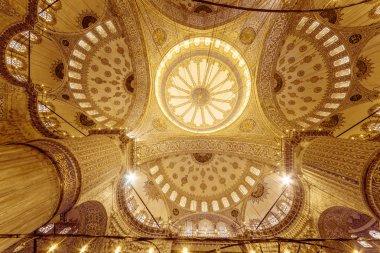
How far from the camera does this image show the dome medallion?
12617 mm

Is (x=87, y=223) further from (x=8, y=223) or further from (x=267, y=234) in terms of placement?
(x=267, y=234)

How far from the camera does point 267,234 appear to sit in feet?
37.1

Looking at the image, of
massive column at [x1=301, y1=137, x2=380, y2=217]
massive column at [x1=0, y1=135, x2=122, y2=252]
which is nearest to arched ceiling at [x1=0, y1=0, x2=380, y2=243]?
massive column at [x1=301, y1=137, x2=380, y2=217]

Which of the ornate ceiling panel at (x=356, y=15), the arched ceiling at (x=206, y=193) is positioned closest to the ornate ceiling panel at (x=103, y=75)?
the arched ceiling at (x=206, y=193)

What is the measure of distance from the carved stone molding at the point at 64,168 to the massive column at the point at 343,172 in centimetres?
1038

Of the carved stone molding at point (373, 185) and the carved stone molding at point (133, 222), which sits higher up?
the carved stone molding at point (373, 185)

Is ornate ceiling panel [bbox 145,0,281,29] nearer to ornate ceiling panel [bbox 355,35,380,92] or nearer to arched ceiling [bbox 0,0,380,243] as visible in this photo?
arched ceiling [bbox 0,0,380,243]

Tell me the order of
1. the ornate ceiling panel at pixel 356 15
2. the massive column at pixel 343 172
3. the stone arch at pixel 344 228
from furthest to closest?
1. the stone arch at pixel 344 228
2. the ornate ceiling panel at pixel 356 15
3. the massive column at pixel 343 172

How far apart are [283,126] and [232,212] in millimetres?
8428

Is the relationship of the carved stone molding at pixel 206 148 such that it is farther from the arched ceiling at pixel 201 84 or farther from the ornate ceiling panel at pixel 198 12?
the ornate ceiling panel at pixel 198 12

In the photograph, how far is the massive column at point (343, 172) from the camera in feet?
21.0

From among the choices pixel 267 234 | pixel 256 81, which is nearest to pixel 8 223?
pixel 267 234

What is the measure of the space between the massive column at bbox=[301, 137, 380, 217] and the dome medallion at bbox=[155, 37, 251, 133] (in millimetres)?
5873

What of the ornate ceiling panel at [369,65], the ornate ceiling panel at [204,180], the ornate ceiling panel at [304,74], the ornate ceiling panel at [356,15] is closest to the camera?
the ornate ceiling panel at [356,15]
